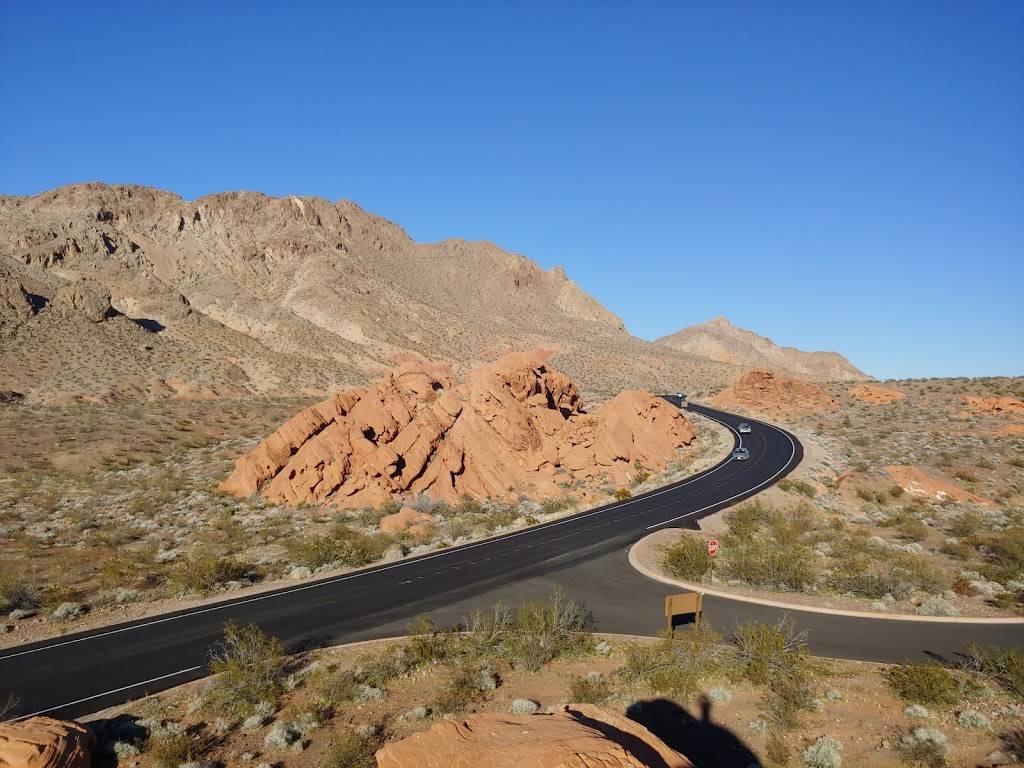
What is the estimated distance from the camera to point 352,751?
28.9 feet

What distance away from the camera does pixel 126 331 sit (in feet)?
228

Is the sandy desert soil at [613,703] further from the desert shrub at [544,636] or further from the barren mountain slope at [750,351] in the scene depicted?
the barren mountain slope at [750,351]

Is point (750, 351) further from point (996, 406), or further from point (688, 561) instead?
point (688, 561)

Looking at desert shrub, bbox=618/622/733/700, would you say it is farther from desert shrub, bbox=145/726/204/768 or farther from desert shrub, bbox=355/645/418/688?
desert shrub, bbox=145/726/204/768

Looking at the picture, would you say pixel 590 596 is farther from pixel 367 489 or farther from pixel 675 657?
pixel 367 489

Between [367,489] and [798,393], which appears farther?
[798,393]

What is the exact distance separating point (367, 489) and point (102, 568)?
11.9 m

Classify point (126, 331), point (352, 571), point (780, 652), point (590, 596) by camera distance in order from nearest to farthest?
point (780, 652)
point (590, 596)
point (352, 571)
point (126, 331)

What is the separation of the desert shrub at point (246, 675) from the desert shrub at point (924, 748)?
10.7 metres

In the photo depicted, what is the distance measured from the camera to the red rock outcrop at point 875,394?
5384 centimetres

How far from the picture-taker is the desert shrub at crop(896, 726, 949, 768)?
8.38 metres

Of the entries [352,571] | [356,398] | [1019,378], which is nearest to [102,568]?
[352,571]

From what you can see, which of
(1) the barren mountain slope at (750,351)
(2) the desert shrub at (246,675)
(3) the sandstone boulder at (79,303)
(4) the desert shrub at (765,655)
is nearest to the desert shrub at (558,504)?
(4) the desert shrub at (765,655)

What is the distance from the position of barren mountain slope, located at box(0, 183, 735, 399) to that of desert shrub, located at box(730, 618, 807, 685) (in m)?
58.7
